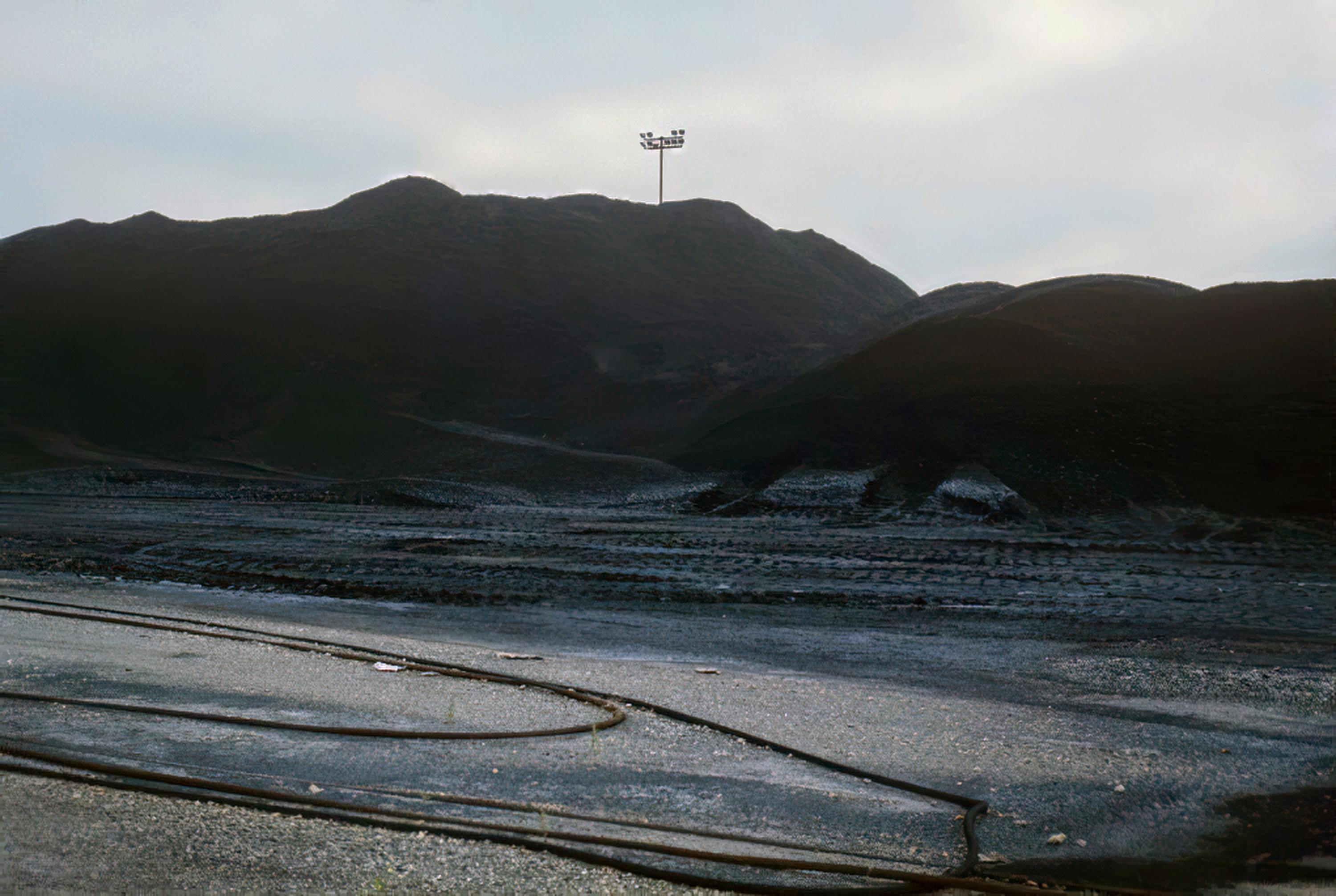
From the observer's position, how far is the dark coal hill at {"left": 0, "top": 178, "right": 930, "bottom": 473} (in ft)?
141

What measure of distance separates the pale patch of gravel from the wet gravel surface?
799 mm

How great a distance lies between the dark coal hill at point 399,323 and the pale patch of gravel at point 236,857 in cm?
3256

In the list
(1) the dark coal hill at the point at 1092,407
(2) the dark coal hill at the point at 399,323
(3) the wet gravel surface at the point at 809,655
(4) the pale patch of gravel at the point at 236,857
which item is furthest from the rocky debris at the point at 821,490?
(4) the pale patch of gravel at the point at 236,857

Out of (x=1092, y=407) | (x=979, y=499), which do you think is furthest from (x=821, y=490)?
(x=1092, y=407)

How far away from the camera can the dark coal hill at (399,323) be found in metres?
43.0

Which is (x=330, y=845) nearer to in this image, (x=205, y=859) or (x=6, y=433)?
(x=205, y=859)

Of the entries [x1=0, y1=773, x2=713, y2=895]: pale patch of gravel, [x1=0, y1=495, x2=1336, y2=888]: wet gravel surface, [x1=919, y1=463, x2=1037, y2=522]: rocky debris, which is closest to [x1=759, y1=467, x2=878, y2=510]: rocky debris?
[x1=919, y1=463, x2=1037, y2=522]: rocky debris

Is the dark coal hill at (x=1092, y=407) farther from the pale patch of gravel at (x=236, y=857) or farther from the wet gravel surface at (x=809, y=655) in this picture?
the pale patch of gravel at (x=236, y=857)

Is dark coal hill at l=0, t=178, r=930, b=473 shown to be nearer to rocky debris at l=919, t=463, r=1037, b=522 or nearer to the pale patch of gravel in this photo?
Result: rocky debris at l=919, t=463, r=1037, b=522

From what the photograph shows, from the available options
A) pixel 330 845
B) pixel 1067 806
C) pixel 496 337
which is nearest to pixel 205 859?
pixel 330 845

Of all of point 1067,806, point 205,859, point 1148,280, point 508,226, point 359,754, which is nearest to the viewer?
point 205,859

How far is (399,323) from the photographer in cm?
5388

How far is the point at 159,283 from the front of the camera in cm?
5484

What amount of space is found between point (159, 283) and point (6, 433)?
66.4 ft
